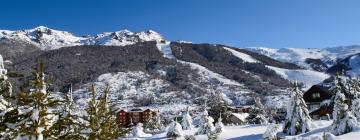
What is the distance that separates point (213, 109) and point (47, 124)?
289 feet

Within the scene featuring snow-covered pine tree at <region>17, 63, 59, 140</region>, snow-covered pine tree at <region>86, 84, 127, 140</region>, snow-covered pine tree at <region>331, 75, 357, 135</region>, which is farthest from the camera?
snow-covered pine tree at <region>331, 75, 357, 135</region>

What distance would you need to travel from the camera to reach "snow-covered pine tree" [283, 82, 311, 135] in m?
58.0

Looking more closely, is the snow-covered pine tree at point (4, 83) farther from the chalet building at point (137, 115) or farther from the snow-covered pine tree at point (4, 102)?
the chalet building at point (137, 115)

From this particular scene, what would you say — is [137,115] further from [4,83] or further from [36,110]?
[4,83]

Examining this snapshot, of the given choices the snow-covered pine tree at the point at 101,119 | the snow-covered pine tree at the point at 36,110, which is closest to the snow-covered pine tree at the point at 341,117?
the snow-covered pine tree at the point at 101,119

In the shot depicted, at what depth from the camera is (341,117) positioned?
51375mm

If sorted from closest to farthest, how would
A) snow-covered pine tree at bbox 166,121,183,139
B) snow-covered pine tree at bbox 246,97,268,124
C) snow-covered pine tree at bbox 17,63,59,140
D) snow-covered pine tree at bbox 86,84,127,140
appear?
1. snow-covered pine tree at bbox 17,63,59,140
2. snow-covered pine tree at bbox 86,84,127,140
3. snow-covered pine tree at bbox 166,121,183,139
4. snow-covered pine tree at bbox 246,97,268,124

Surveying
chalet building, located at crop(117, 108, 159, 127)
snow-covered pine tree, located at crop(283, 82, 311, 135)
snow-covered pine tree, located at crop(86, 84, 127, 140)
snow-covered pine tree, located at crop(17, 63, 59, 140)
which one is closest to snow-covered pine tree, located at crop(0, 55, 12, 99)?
snow-covered pine tree, located at crop(17, 63, 59, 140)

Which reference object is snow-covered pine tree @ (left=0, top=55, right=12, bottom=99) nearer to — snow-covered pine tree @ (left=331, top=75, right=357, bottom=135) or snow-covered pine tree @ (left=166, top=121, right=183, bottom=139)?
snow-covered pine tree @ (left=166, top=121, right=183, bottom=139)

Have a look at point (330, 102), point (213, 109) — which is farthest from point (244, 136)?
point (213, 109)

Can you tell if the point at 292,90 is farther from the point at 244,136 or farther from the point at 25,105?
the point at 25,105

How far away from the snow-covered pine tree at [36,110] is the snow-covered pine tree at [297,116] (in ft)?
158

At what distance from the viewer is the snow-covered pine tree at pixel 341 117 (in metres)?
51.0

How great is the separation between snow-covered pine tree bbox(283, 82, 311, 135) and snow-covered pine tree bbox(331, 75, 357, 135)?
6.39m
